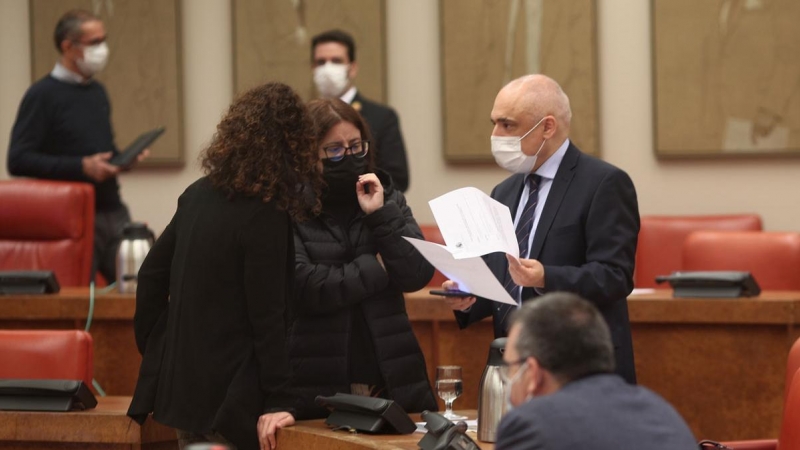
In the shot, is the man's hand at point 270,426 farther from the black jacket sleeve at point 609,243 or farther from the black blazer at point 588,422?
→ the black blazer at point 588,422

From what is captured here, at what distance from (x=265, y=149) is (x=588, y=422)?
132 cm

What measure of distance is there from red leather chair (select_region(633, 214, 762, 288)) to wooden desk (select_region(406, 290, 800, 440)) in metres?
1.49

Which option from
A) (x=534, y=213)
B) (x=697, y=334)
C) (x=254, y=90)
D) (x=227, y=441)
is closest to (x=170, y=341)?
(x=227, y=441)

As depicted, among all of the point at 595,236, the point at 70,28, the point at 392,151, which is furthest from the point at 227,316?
the point at 70,28

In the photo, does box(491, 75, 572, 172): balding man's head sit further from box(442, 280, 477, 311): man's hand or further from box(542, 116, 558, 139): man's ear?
box(442, 280, 477, 311): man's hand

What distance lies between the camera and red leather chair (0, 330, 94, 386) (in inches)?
140

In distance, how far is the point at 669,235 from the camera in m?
6.14

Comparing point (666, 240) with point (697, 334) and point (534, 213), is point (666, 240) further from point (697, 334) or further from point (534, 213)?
point (534, 213)

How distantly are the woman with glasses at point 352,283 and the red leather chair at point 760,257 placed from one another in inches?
81.6

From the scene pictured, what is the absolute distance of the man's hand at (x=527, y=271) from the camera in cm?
287

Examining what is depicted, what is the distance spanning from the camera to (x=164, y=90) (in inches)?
282

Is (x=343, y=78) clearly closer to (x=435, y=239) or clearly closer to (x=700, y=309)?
(x=435, y=239)

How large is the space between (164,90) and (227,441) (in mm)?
4531

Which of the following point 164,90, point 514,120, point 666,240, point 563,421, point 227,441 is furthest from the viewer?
point 164,90
